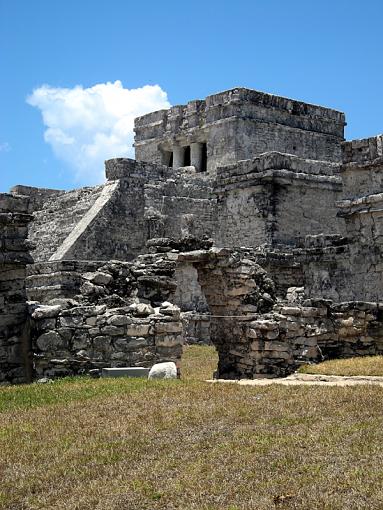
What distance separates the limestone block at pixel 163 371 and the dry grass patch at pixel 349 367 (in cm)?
270

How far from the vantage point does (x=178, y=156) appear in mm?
29594

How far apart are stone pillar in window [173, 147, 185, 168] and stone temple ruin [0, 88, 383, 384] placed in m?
0.09

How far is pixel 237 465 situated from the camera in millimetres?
5641

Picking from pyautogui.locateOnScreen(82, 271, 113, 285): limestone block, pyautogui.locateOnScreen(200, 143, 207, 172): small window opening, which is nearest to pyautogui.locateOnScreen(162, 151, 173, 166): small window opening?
pyautogui.locateOnScreen(200, 143, 207, 172): small window opening

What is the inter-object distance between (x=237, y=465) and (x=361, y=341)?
7873mm

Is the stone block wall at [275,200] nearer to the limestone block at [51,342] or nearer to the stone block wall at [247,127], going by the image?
the stone block wall at [247,127]

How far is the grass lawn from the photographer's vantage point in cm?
504

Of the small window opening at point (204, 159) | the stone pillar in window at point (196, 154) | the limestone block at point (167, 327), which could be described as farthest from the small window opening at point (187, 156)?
the limestone block at point (167, 327)

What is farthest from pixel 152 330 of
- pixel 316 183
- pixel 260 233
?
pixel 316 183

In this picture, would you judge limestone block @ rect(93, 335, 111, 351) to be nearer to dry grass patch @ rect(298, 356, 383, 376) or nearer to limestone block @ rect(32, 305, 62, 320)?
limestone block @ rect(32, 305, 62, 320)

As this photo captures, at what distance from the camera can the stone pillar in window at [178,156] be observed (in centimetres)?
2948

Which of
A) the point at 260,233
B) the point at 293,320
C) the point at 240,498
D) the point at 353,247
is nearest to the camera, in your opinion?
the point at 240,498

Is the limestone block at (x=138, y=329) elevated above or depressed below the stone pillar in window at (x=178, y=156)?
below

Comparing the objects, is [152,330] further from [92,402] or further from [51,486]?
[51,486]
